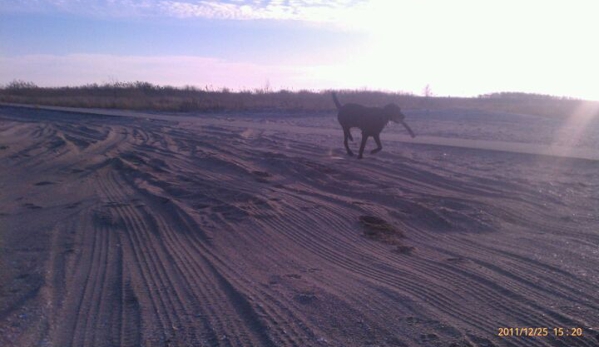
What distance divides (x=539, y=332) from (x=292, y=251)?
3.66 metres

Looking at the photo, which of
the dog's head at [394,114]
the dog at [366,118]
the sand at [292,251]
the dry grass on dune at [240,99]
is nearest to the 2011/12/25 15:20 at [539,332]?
the sand at [292,251]

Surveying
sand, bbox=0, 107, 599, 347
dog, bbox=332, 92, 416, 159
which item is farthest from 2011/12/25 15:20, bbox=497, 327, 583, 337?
dog, bbox=332, 92, 416, 159

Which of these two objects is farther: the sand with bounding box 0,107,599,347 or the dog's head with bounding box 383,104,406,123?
the dog's head with bounding box 383,104,406,123

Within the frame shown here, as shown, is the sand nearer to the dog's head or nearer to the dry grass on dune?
the dog's head

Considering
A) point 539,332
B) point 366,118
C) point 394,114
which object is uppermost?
point 394,114

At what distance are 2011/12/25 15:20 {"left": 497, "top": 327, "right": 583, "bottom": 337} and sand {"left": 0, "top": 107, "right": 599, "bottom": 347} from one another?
0.11ft

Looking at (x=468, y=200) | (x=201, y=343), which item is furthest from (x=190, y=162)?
(x=201, y=343)

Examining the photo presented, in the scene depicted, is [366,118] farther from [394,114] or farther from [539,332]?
[539,332]

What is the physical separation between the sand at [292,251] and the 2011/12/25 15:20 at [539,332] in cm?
3

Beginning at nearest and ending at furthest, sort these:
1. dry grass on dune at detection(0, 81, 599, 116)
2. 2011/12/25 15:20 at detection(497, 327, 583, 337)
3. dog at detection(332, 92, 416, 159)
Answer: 2011/12/25 15:20 at detection(497, 327, 583, 337) → dog at detection(332, 92, 416, 159) → dry grass on dune at detection(0, 81, 599, 116)

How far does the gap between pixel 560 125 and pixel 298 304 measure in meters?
35.1

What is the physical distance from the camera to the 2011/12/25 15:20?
613 cm

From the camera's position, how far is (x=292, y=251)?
29.2 ft

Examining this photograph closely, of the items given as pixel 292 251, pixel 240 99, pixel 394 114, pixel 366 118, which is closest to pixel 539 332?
pixel 292 251
